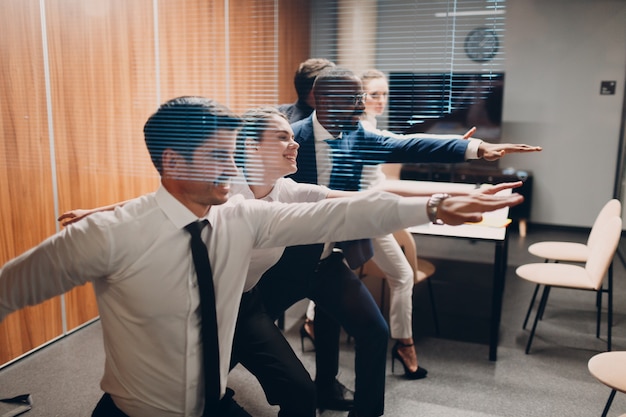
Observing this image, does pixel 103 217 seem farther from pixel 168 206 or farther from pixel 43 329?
pixel 43 329

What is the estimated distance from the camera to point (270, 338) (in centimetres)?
163

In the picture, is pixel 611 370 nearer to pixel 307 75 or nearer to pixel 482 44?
pixel 482 44

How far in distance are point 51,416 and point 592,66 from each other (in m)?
Answer: 5.34

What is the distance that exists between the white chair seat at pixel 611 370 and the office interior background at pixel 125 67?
105cm

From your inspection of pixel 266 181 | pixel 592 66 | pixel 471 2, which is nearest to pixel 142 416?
pixel 266 181

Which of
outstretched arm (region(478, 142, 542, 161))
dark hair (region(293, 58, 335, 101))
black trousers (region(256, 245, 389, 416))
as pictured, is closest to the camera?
outstretched arm (region(478, 142, 542, 161))

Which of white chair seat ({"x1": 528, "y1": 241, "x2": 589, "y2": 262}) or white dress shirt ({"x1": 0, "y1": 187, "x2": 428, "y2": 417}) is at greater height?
white dress shirt ({"x1": 0, "y1": 187, "x2": 428, "y2": 417})

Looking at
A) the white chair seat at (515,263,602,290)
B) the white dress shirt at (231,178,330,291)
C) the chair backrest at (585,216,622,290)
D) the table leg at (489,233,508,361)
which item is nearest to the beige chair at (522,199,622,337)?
the white chair seat at (515,263,602,290)

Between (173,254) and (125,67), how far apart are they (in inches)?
82.1

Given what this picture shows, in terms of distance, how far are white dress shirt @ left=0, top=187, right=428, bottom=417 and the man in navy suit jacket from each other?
495 millimetres

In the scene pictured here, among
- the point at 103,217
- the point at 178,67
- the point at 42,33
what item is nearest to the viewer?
the point at 103,217

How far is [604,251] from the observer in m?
2.65

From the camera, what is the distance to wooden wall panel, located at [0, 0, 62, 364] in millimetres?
2363

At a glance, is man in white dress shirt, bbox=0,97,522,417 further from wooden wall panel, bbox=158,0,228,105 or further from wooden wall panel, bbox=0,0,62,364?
wooden wall panel, bbox=0,0,62,364
